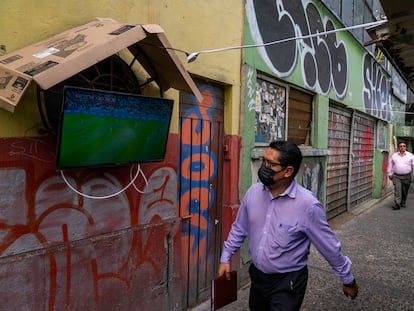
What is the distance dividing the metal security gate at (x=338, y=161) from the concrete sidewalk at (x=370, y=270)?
0.41 metres

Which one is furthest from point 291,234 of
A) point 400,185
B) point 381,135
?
point 381,135

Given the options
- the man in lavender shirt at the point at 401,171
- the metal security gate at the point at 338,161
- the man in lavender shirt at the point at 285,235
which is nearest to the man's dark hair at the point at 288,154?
the man in lavender shirt at the point at 285,235

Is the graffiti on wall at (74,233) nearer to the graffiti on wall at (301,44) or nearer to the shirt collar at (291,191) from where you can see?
the shirt collar at (291,191)

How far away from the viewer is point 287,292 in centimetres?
247

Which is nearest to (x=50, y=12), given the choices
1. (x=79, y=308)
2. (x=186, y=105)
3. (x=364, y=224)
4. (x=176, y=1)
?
(x=176, y=1)

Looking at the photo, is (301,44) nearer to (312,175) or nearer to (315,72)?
(315,72)

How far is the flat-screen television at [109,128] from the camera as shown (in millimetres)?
2330

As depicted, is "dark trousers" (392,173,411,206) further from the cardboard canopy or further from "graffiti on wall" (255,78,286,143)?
the cardboard canopy

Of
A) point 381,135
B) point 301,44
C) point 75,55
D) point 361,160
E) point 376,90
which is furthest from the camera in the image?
point 381,135

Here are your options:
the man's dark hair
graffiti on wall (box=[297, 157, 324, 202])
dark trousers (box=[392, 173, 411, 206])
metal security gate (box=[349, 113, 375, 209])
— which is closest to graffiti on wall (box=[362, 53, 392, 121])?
metal security gate (box=[349, 113, 375, 209])

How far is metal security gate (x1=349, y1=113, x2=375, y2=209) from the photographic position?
9.98 meters

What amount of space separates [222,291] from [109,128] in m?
1.40

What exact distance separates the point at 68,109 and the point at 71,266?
1.17 meters

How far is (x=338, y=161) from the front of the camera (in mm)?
8711
